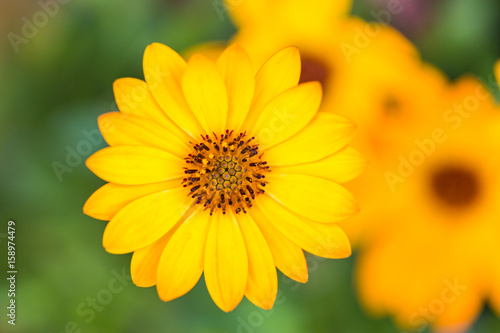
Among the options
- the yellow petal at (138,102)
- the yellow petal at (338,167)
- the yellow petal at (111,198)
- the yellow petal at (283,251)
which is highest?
the yellow petal at (138,102)

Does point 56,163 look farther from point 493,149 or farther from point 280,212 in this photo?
point 493,149

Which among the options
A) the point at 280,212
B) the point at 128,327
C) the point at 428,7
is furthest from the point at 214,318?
the point at 428,7

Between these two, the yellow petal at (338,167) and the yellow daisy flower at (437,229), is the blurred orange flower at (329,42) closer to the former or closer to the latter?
the yellow daisy flower at (437,229)

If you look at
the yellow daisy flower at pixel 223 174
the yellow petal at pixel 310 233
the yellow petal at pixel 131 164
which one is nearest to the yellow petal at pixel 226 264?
the yellow daisy flower at pixel 223 174

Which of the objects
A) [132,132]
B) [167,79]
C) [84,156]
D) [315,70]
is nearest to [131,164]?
[132,132]

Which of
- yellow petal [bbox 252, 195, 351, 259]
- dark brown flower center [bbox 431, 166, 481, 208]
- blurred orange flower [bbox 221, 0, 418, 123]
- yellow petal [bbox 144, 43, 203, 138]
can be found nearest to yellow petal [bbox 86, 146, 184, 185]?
yellow petal [bbox 144, 43, 203, 138]

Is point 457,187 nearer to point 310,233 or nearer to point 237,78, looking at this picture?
point 310,233
